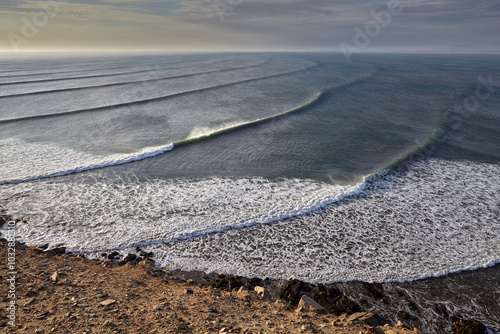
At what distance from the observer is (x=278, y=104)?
29.9 m

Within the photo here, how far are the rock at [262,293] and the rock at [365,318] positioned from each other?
1997mm

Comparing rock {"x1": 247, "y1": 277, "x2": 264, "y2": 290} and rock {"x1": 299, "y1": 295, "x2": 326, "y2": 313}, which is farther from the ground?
rock {"x1": 299, "y1": 295, "x2": 326, "y2": 313}

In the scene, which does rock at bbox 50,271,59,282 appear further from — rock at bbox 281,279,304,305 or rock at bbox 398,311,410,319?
rock at bbox 398,311,410,319

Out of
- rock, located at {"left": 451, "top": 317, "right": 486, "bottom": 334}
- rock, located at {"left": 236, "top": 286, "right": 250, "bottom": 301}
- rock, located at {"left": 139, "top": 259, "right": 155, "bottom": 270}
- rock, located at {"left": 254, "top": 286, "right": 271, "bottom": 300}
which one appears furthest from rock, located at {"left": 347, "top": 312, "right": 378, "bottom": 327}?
rock, located at {"left": 139, "top": 259, "right": 155, "bottom": 270}

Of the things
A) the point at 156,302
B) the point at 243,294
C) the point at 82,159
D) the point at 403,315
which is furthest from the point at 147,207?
the point at 403,315

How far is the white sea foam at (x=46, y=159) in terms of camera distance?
13867 mm

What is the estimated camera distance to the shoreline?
568cm

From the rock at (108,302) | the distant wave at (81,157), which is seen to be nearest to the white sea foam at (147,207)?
the distant wave at (81,157)

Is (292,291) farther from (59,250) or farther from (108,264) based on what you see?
(59,250)

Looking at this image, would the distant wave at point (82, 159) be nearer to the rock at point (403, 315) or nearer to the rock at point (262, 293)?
the rock at point (262, 293)

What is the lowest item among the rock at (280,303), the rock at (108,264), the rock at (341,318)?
the rock at (108,264)

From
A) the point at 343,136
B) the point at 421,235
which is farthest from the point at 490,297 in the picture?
the point at 343,136

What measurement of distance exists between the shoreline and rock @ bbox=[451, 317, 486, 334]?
0.24ft

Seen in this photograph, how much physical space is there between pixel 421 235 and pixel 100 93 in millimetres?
37284
